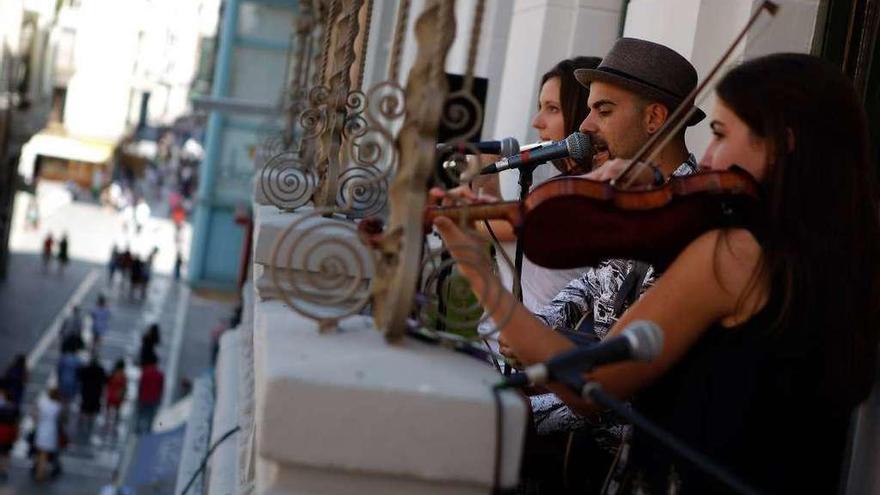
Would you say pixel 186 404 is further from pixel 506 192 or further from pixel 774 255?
pixel 774 255

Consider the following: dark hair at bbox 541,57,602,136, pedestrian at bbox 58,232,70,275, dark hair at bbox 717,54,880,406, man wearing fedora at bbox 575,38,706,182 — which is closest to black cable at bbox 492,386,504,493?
dark hair at bbox 717,54,880,406

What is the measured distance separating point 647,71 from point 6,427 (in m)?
13.7

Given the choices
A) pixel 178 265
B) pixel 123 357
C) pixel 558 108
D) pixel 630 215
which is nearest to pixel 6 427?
pixel 123 357

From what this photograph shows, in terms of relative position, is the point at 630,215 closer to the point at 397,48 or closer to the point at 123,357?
the point at 397,48

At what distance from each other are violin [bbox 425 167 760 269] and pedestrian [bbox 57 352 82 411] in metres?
19.2

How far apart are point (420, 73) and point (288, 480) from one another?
2.64 ft

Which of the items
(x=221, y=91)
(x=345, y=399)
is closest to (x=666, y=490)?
(x=345, y=399)

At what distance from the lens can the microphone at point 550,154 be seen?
4176 mm

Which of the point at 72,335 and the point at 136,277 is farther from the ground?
the point at 72,335

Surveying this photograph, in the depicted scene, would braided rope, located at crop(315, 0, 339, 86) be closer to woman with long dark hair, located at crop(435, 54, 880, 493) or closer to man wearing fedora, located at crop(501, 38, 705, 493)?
man wearing fedora, located at crop(501, 38, 705, 493)

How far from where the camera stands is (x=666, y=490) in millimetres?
3020

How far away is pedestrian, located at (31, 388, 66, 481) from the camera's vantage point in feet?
57.5

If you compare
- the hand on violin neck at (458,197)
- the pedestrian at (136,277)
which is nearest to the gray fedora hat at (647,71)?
the hand on violin neck at (458,197)

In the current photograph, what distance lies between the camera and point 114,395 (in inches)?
825
